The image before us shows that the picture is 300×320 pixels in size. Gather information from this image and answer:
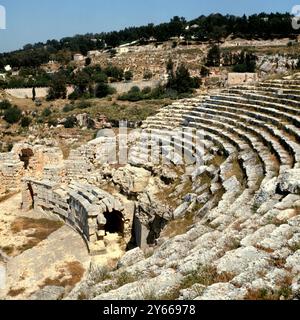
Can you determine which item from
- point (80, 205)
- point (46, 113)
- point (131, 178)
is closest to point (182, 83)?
point (46, 113)

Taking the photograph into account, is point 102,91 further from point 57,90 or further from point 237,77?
point 237,77

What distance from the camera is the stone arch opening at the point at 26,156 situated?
19.2 meters

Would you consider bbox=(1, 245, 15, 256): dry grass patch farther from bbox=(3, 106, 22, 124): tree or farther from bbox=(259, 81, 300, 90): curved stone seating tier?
bbox=(3, 106, 22, 124): tree

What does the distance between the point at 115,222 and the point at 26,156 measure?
6750 millimetres

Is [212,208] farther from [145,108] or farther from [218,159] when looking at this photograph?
[145,108]

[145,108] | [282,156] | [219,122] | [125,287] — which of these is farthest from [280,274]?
[145,108]

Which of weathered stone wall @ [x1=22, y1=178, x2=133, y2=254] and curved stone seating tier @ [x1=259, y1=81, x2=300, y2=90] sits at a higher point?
curved stone seating tier @ [x1=259, y1=81, x2=300, y2=90]

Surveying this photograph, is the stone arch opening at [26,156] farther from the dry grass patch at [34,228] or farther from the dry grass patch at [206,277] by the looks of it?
the dry grass patch at [206,277]

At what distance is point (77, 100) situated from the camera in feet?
176

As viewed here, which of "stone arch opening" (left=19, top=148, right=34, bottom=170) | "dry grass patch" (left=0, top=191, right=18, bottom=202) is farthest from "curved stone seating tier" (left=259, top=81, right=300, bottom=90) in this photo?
"dry grass patch" (left=0, top=191, right=18, bottom=202)

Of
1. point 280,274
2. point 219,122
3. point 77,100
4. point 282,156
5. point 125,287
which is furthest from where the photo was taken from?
point 77,100

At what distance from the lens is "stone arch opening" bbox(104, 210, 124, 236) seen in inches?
559

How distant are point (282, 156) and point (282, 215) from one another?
4037mm

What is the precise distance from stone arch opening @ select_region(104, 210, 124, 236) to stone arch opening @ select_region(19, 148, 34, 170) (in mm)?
6021
